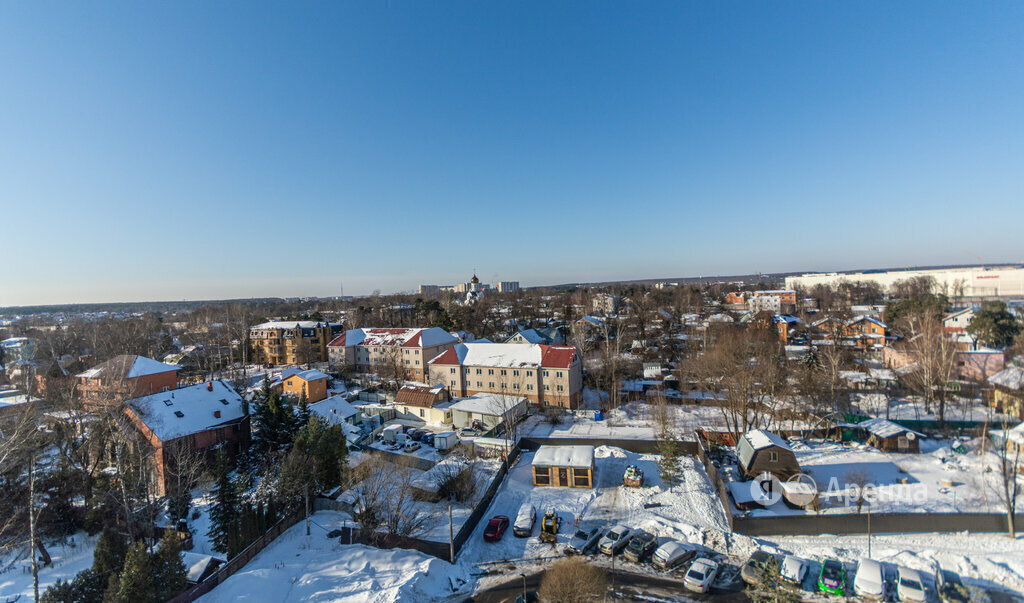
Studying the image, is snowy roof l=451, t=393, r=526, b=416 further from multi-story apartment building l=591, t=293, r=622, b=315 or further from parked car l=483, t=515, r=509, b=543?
multi-story apartment building l=591, t=293, r=622, b=315

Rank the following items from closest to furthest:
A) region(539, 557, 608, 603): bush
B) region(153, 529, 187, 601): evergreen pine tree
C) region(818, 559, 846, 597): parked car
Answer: region(539, 557, 608, 603): bush, region(153, 529, 187, 601): evergreen pine tree, region(818, 559, 846, 597): parked car

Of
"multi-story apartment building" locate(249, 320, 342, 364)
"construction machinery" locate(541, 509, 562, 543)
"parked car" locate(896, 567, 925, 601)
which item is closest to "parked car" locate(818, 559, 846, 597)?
"parked car" locate(896, 567, 925, 601)

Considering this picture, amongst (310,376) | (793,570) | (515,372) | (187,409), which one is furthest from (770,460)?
(310,376)

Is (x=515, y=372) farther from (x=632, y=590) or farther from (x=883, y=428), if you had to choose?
(x=883, y=428)

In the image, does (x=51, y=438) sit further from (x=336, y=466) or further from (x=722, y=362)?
(x=722, y=362)

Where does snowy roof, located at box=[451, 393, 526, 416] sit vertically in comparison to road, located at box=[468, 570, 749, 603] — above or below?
above

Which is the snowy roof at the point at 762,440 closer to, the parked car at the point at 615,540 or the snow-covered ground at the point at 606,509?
the snow-covered ground at the point at 606,509

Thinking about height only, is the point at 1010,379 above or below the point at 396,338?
below
